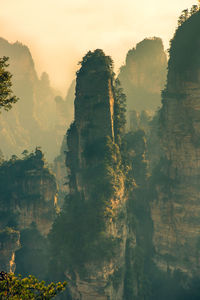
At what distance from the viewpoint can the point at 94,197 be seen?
132 ft

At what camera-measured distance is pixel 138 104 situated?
98.2 meters

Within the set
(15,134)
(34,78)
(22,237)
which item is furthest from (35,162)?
(34,78)

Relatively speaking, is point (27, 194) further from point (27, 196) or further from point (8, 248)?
point (8, 248)

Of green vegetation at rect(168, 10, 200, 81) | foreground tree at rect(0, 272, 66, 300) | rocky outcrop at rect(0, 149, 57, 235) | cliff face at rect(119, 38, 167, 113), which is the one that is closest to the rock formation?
rocky outcrop at rect(0, 149, 57, 235)

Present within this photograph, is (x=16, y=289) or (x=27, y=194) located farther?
(x=27, y=194)

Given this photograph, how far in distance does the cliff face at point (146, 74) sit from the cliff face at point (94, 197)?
55.1 meters

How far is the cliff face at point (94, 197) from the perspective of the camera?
3766 centimetres

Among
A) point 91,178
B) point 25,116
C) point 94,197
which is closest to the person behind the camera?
point 94,197

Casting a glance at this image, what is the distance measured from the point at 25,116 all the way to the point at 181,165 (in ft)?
458

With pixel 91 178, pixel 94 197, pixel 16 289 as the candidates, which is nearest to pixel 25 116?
pixel 91 178

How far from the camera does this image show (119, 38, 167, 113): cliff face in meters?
97.5

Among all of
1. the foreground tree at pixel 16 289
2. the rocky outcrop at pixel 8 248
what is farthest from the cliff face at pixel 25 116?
the foreground tree at pixel 16 289

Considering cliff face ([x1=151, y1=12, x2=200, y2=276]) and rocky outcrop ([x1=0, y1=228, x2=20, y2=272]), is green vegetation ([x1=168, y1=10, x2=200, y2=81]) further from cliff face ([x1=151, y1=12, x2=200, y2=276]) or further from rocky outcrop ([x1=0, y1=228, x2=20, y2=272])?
rocky outcrop ([x1=0, y1=228, x2=20, y2=272])

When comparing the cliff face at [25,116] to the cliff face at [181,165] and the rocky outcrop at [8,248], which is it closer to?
the rocky outcrop at [8,248]
